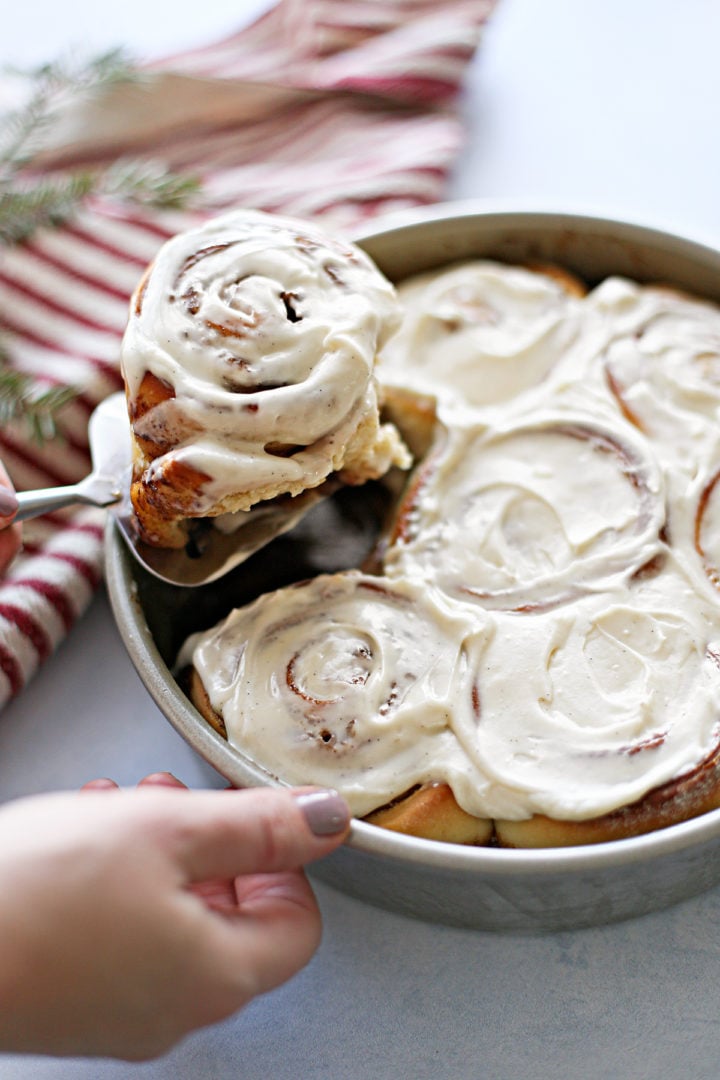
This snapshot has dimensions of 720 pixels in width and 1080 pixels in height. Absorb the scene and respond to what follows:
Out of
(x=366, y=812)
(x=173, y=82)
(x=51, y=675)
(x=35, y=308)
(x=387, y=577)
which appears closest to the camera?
(x=366, y=812)

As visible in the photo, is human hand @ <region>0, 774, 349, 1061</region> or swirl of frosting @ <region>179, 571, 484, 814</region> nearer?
human hand @ <region>0, 774, 349, 1061</region>

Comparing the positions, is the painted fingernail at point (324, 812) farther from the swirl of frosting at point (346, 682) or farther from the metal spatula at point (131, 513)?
the metal spatula at point (131, 513)

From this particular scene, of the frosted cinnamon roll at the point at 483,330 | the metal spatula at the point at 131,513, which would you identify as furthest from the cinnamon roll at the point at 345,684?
the frosted cinnamon roll at the point at 483,330

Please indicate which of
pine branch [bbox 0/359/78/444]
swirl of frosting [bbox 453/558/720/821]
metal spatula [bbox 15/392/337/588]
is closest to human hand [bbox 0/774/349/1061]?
swirl of frosting [bbox 453/558/720/821]

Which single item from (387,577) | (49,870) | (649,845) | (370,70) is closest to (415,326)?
(387,577)

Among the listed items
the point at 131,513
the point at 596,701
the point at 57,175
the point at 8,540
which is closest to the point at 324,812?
the point at 596,701

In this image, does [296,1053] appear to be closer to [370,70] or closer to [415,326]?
[415,326]

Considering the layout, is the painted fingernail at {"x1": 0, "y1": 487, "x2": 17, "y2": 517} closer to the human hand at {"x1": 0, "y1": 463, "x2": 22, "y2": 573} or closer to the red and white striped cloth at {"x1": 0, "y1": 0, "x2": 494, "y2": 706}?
the human hand at {"x1": 0, "y1": 463, "x2": 22, "y2": 573}
